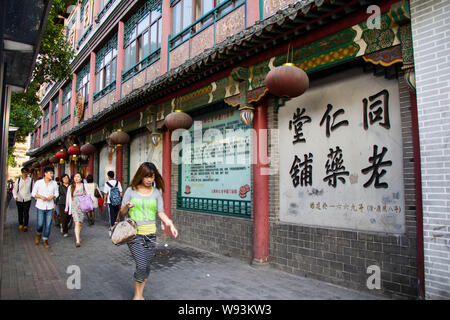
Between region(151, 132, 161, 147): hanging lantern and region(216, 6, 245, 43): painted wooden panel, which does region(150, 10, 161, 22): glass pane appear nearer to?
region(216, 6, 245, 43): painted wooden panel

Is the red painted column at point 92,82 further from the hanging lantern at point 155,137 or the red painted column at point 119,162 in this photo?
the hanging lantern at point 155,137

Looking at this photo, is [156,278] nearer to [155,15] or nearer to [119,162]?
[119,162]

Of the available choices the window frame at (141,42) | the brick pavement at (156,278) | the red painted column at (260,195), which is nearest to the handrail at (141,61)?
the window frame at (141,42)

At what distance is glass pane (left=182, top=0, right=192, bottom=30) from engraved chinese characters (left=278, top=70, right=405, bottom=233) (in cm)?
464

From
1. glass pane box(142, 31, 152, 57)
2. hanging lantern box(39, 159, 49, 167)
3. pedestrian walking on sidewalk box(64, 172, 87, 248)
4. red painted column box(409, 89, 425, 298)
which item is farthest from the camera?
hanging lantern box(39, 159, 49, 167)

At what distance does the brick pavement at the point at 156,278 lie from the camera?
14.8ft

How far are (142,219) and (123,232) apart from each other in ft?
0.96

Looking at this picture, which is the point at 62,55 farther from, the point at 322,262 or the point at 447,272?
the point at 447,272

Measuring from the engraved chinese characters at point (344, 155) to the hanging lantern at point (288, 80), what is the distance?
826mm

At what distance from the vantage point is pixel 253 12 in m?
6.84

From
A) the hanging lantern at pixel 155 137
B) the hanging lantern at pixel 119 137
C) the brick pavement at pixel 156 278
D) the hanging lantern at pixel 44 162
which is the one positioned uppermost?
the hanging lantern at pixel 44 162

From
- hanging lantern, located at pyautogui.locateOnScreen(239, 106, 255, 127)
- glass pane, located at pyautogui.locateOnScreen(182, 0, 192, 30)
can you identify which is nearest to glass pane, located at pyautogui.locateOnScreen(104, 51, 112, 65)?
glass pane, located at pyautogui.locateOnScreen(182, 0, 192, 30)

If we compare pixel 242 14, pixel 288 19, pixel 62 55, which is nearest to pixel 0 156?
pixel 288 19

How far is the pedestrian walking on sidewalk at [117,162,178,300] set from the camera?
3.97 m
